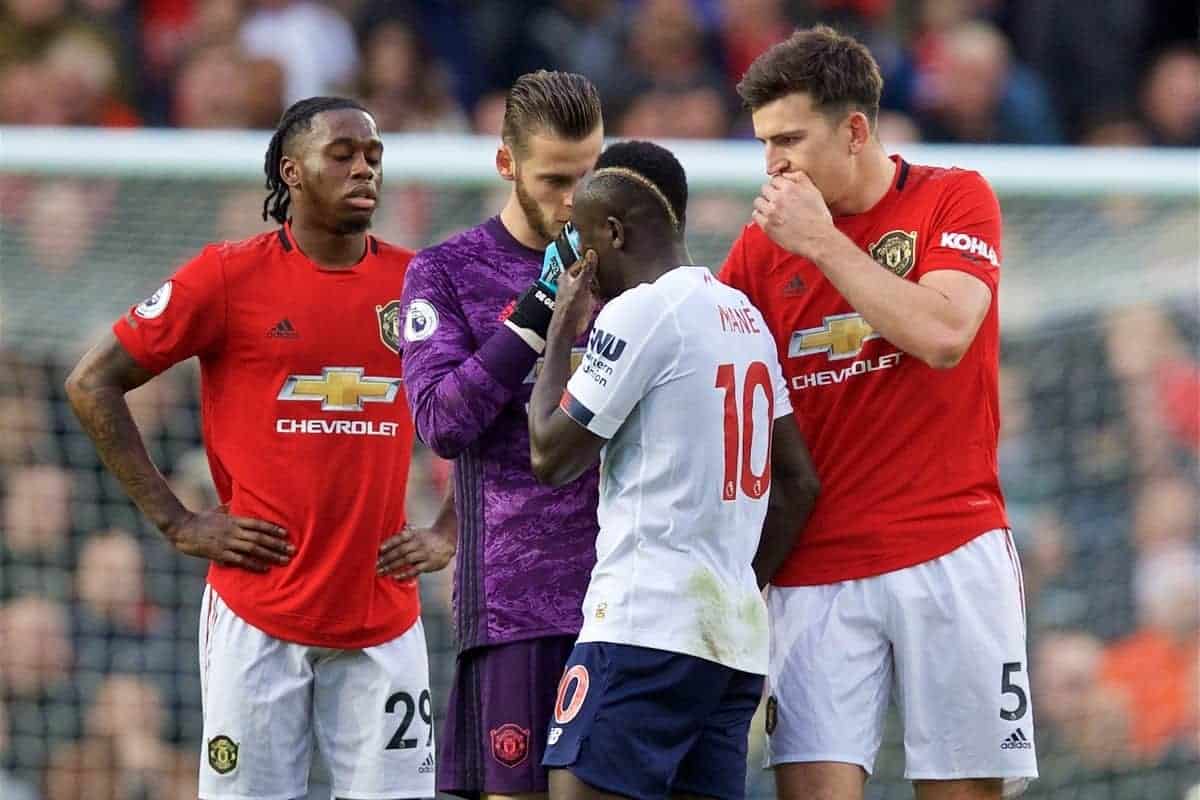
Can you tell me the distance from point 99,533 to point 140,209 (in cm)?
130

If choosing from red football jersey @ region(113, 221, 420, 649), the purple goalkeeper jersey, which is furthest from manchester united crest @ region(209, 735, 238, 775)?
the purple goalkeeper jersey

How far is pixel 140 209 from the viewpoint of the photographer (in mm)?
7871

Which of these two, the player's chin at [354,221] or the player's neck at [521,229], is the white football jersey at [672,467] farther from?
the player's chin at [354,221]

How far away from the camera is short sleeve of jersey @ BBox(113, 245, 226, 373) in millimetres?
5379

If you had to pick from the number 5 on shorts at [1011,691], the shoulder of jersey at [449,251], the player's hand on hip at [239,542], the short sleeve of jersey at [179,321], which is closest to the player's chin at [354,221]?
the short sleeve of jersey at [179,321]

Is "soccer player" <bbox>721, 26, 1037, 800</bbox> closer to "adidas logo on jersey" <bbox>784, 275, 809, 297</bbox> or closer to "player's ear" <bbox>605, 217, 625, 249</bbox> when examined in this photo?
"adidas logo on jersey" <bbox>784, 275, 809, 297</bbox>

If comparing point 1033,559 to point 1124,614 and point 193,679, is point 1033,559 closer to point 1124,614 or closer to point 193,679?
point 1124,614

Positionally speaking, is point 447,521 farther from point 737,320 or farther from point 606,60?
point 606,60

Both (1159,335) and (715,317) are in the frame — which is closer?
(715,317)

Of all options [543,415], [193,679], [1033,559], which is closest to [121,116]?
[193,679]

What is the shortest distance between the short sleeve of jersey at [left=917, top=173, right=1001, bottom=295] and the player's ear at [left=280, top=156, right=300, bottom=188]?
5.58 feet

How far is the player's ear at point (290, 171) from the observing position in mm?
5446

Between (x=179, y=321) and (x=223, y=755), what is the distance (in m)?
1.13

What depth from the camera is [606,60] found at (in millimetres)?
10703
